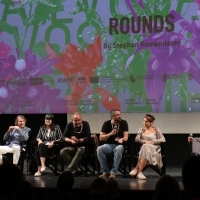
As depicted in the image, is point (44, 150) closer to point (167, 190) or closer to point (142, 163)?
point (142, 163)

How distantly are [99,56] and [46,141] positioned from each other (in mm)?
1428

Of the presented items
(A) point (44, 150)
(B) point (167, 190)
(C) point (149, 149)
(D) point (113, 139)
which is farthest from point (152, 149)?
(B) point (167, 190)

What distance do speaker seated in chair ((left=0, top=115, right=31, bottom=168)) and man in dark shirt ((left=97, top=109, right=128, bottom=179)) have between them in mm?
1091

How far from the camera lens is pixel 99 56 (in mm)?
6836

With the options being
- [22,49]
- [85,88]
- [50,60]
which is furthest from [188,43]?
[22,49]

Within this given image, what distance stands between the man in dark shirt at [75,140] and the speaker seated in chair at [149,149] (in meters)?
0.71

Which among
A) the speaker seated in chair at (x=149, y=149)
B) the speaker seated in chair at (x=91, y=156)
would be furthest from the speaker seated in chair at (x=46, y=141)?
the speaker seated in chair at (x=149, y=149)

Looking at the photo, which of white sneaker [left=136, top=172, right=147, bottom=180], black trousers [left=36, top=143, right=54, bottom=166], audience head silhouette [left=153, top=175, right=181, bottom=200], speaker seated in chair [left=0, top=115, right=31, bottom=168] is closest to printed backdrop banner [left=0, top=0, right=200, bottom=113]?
speaker seated in chair [left=0, top=115, right=31, bottom=168]

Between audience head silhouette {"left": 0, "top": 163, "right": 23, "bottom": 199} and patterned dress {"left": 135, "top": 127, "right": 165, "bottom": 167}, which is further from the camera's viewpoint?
patterned dress {"left": 135, "top": 127, "right": 165, "bottom": 167}

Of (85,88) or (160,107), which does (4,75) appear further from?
(160,107)

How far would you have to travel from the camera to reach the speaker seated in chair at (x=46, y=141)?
6449 millimetres

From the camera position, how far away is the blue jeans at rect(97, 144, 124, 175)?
610 centimetres

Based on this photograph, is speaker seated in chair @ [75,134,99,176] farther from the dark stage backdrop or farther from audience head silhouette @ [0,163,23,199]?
audience head silhouette @ [0,163,23,199]

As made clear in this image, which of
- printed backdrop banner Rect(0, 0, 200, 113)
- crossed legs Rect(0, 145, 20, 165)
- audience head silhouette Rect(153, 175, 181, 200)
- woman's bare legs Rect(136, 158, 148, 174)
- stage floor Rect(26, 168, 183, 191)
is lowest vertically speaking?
stage floor Rect(26, 168, 183, 191)
